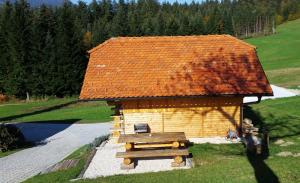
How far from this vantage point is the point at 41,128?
94.2 ft

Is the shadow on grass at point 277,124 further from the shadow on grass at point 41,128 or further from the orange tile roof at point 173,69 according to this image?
the shadow on grass at point 41,128

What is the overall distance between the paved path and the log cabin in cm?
359

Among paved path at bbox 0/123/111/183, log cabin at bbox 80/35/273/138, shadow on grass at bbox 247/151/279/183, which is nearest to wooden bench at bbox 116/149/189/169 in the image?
shadow on grass at bbox 247/151/279/183

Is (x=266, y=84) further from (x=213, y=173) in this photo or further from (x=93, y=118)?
(x=93, y=118)

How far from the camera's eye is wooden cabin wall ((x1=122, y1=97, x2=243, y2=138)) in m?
18.2

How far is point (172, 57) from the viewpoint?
760 inches

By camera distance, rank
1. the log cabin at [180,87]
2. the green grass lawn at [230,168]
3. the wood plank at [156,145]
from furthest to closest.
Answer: the log cabin at [180,87] → the wood plank at [156,145] → the green grass lawn at [230,168]

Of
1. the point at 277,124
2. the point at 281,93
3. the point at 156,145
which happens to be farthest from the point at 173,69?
the point at 281,93

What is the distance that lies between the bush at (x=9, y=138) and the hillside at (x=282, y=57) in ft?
79.1

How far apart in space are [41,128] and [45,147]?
702 cm

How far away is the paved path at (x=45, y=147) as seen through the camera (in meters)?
16.9

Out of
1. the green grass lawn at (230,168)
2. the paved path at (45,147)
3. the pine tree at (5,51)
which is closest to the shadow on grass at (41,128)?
the paved path at (45,147)

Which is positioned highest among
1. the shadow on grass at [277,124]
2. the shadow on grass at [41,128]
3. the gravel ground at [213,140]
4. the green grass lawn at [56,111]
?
the shadow on grass at [277,124]

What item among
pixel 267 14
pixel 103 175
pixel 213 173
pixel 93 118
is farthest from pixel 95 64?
pixel 267 14
